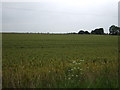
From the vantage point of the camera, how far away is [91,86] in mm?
4926

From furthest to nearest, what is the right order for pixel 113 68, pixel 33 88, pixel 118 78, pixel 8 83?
pixel 113 68, pixel 118 78, pixel 8 83, pixel 33 88

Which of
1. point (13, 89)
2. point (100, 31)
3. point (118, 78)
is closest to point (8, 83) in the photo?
point (13, 89)

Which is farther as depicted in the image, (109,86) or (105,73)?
(105,73)

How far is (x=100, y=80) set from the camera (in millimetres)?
5328

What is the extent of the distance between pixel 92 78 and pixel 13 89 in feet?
6.29

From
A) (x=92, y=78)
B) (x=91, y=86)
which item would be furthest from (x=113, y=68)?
(x=91, y=86)

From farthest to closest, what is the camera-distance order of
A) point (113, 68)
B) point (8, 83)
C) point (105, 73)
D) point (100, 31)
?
point (100, 31)
point (113, 68)
point (105, 73)
point (8, 83)

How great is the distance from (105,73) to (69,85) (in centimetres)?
154

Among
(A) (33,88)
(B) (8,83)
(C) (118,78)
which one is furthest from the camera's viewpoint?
(C) (118,78)

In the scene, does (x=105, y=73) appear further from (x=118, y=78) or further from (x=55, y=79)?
(x=55, y=79)

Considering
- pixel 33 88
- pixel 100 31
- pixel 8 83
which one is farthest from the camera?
pixel 100 31

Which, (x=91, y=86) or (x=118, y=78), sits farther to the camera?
(x=118, y=78)

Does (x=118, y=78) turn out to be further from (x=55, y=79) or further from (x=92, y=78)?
(x=55, y=79)

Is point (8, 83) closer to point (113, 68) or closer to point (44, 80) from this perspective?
point (44, 80)
